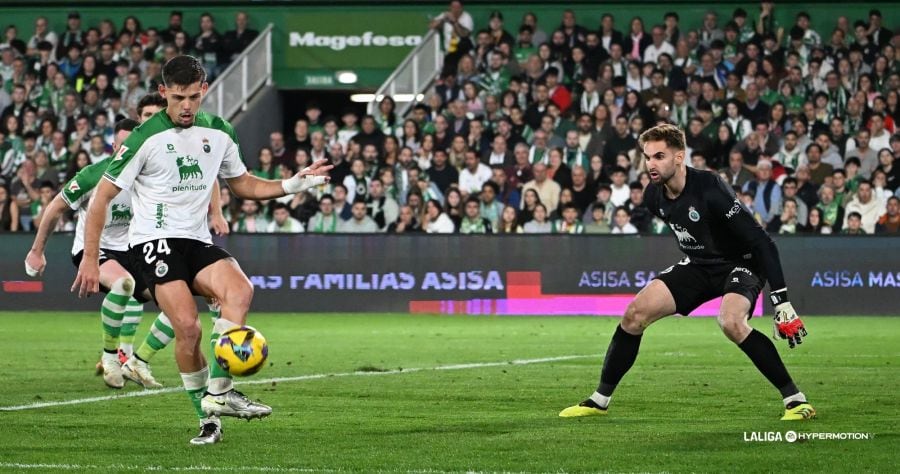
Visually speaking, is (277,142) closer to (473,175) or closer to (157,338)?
(473,175)

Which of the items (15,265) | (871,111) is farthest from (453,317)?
(871,111)

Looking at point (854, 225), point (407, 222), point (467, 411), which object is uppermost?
point (407, 222)

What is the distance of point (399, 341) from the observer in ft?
55.3

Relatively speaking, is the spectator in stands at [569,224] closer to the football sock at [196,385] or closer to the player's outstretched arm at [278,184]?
the player's outstretched arm at [278,184]

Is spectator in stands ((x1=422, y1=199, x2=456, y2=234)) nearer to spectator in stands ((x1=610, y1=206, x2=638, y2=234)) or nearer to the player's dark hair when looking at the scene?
spectator in stands ((x1=610, y1=206, x2=638, y2=234))

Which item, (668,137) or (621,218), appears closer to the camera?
(668,137)

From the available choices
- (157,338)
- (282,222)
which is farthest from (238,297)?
(282,222)

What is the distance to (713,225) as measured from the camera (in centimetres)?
948

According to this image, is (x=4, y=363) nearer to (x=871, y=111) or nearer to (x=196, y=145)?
(x=196, y=145)

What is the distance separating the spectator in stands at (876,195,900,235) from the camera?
21797 mm

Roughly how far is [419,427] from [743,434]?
73.3 inches

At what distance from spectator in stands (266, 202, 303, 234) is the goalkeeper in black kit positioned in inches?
524

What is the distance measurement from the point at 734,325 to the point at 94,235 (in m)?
3.83

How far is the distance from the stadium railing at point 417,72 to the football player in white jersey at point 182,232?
747 inches
